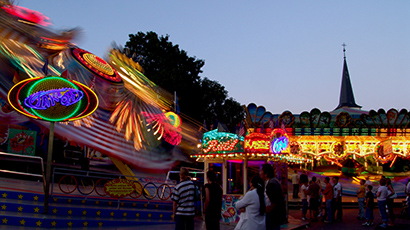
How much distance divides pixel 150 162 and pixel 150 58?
63.0ft

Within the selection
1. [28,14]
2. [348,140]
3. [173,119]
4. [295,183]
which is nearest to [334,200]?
[295,183]

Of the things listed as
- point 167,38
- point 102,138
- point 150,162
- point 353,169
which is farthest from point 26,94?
point 167,38

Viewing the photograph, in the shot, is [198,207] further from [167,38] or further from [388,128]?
[167,38]

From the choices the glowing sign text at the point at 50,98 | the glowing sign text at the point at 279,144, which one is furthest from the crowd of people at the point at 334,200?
the glowing sign text at the point at 50,98

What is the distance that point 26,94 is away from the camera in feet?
34.6

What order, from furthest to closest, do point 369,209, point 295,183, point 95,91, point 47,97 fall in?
point 295,183 < point 95,91 < point 369,209 < point 47,97

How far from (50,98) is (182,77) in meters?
23.6

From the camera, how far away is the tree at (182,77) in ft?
112

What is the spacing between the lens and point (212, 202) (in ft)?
25.4

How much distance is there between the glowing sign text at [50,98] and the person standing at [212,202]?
5121 millimetres

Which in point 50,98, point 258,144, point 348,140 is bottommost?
point 258,144

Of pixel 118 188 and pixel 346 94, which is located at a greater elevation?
pixel 346 94

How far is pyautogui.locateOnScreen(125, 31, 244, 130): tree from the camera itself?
112ft

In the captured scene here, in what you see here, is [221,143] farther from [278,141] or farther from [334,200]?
[334,200]
